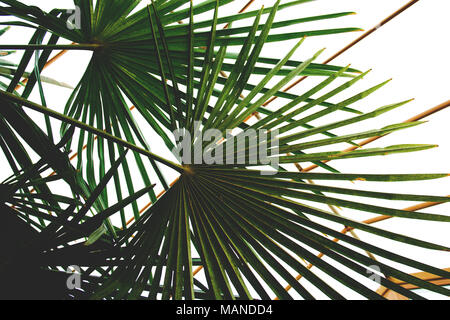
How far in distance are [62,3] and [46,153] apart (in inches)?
161

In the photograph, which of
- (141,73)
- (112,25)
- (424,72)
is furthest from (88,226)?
(424,72)

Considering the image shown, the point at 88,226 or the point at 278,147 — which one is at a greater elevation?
the point at 278,147

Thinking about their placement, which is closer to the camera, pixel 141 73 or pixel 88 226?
pixel 88 226

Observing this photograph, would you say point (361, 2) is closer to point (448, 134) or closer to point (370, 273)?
point (448, 134)

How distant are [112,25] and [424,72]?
12.7 ft

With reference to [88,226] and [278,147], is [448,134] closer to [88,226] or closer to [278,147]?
[278,147]

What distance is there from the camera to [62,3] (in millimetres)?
4586

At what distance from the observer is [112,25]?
1.60 m
